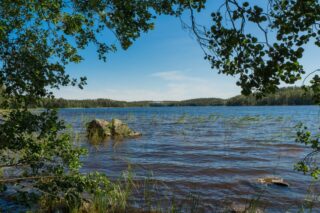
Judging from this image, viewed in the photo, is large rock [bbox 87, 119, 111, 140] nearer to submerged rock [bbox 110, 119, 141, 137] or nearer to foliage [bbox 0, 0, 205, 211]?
submerged rock [bbox 110, 119, 141, 137]

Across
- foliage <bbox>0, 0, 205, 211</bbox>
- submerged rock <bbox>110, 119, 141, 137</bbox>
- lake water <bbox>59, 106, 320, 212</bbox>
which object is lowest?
lake water <bbox>59, 106, 320, 212</bbox>

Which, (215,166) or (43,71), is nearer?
(43,71)

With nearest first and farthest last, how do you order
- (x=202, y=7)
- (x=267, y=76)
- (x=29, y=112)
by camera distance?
1. (x=267, y=76)
2. (x=202, y=7)
3. (x=29, y=112)

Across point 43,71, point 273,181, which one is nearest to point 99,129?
point 273,181

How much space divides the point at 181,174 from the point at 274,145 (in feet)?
36.8

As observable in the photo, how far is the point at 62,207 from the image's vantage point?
8242mm

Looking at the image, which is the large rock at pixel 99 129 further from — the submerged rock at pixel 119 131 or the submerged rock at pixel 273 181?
the submerged rock at pixel 273 181

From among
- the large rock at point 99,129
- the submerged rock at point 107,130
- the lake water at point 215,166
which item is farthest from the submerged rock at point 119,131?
the lake water at point 215,166

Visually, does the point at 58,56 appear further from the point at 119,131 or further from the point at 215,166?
the point at 119,131

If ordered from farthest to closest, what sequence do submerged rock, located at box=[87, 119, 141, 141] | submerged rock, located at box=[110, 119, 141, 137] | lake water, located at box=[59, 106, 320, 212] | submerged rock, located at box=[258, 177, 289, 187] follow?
submerged rock, located at box=[110, 119, 141, 137] < submerged rock, located at box=[87, 119, 141, 141] < submerged rock, located at box=[258, 177, 289, 187] < lake water, located at box=[59, 106, 320, 212]

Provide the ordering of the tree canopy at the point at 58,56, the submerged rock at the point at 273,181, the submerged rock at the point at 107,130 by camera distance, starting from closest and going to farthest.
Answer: the tree canopy at the point at 58,56
the submerged rock at the point at 273,181
the submerged rock at the point at 107,130

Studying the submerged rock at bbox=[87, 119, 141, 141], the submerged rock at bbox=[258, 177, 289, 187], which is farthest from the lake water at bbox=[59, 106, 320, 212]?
the submerged rock at bbox=[87, 119, 141, 141]

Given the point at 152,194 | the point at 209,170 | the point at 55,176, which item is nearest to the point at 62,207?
the point at 55,176

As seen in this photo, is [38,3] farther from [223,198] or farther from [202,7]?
[223,198]
